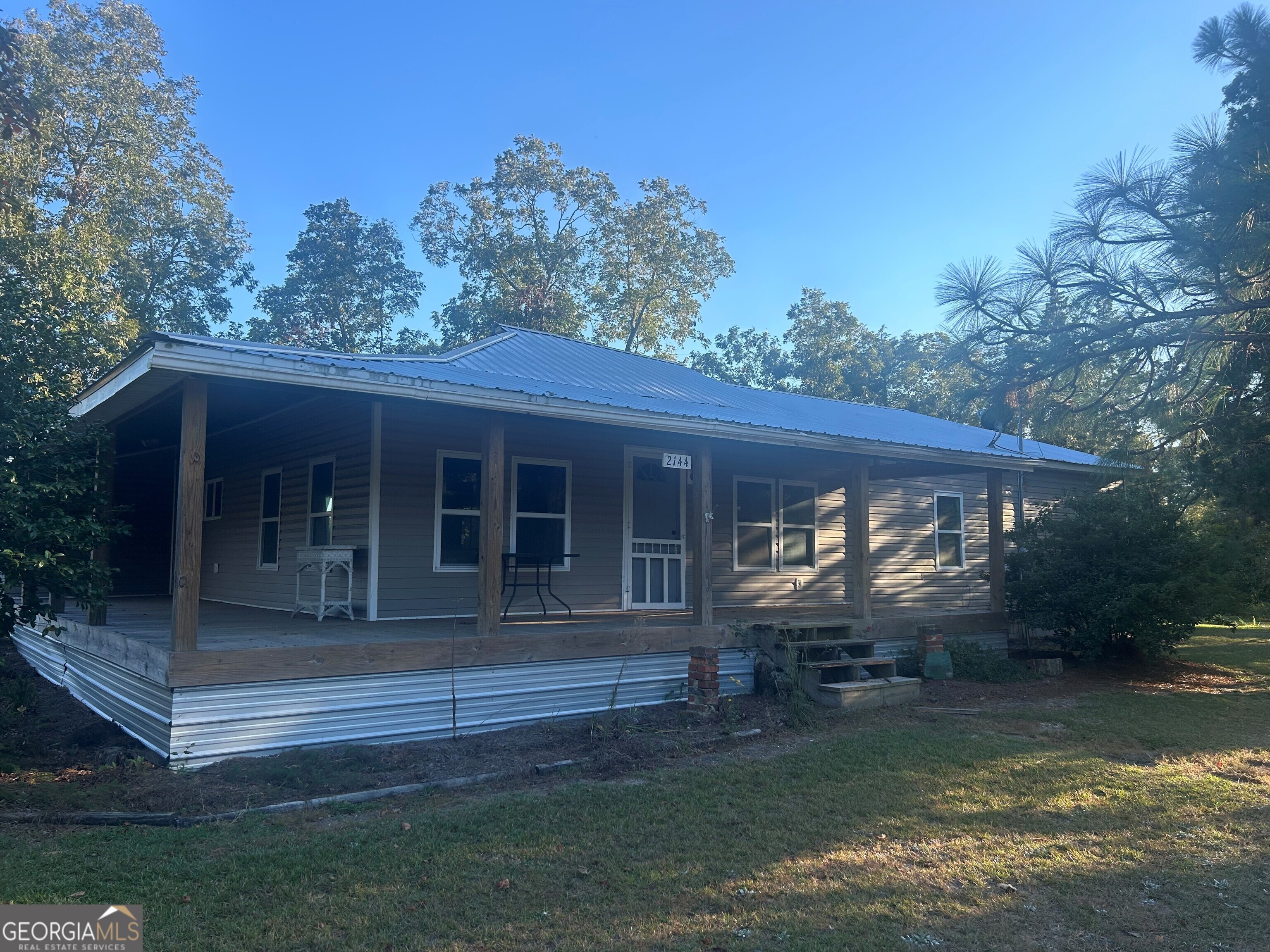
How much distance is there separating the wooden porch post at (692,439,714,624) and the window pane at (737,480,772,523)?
347 centimetres

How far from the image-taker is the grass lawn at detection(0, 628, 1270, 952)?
354cm

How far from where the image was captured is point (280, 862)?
13.7 ft

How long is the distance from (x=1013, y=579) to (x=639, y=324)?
22.4 m

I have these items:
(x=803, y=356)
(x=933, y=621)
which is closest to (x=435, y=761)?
(x=933, y=621)

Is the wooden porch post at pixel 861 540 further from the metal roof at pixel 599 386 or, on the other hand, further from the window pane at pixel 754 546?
the window pane at pixel 754 546

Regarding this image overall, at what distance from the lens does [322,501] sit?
9.97 metres

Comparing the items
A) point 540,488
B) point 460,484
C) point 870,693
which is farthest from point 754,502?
point 460,484

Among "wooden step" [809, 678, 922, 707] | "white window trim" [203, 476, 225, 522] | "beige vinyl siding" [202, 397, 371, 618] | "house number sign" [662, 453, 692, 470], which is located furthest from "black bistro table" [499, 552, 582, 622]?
"white window trim" [203, 476, 225, 522]

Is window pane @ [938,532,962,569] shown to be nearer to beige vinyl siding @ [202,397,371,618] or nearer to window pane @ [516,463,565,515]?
window pane @ [516,463,565,515]

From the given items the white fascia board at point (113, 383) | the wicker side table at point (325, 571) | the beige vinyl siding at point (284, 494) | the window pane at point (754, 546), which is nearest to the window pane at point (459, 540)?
the beige vinyl siding at point (284, 494)

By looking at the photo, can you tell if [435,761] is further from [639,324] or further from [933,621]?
[639,324]

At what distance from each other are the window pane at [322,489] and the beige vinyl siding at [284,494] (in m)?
0.12

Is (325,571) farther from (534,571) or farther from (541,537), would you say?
(541,537)

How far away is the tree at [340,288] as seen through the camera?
31.0 m
